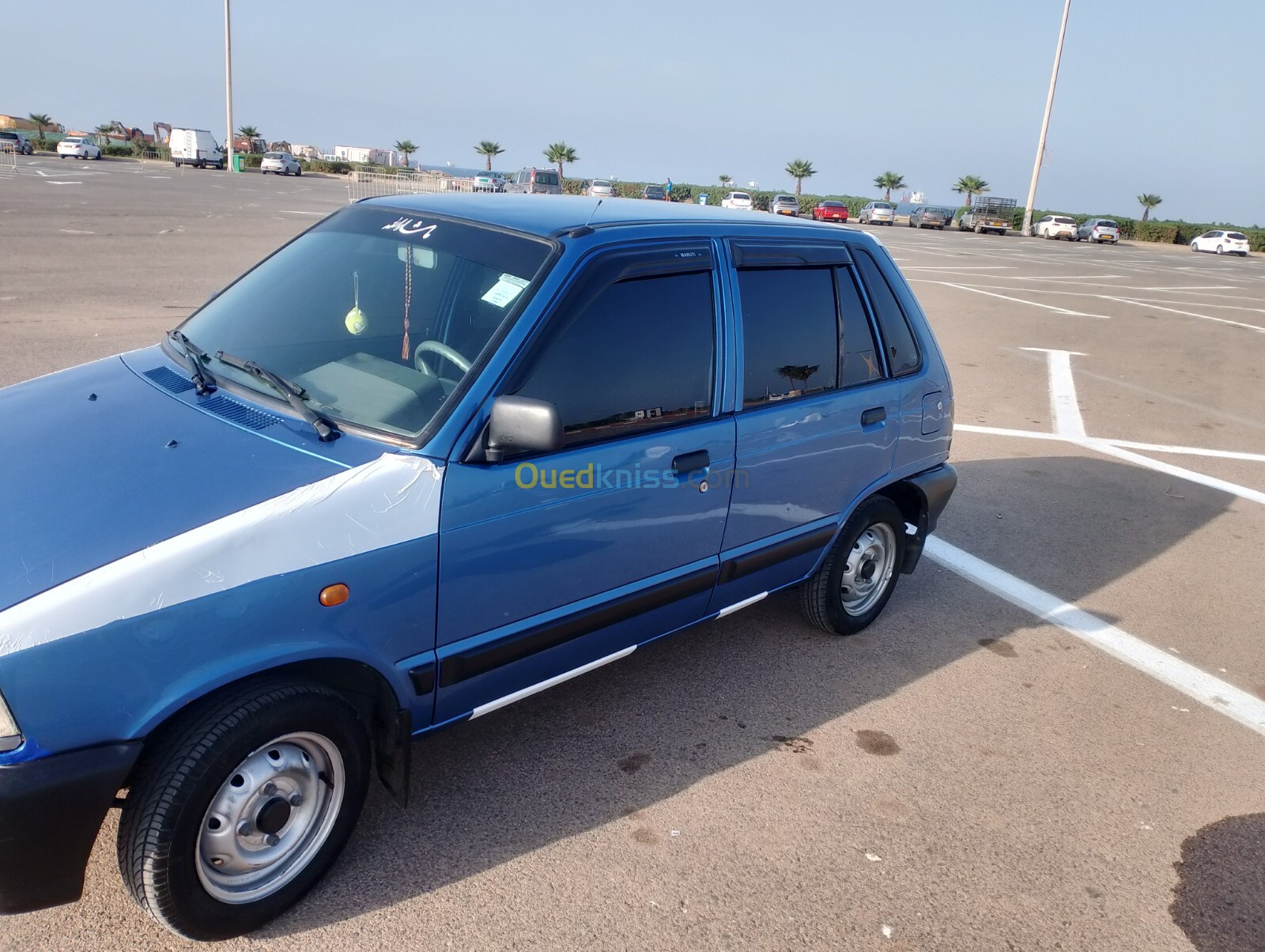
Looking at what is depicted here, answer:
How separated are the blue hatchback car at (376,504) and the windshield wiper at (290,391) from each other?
0.02 metres

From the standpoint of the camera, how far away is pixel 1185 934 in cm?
295

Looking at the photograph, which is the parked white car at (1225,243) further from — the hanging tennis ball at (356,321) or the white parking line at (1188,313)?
the hanging tennis ball at (356,321)

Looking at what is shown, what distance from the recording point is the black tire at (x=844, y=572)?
4.40m

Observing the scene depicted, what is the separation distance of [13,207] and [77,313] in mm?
14457

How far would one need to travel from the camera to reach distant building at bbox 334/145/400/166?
10897 cm

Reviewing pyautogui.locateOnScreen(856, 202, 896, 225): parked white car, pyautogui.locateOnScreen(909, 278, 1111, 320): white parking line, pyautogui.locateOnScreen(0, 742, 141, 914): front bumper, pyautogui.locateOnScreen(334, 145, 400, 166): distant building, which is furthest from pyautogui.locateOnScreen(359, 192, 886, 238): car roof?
pyautogui.locateOnScreen(334, 145, 400, 166): distant building

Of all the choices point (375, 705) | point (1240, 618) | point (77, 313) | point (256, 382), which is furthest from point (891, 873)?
point (77, 313)

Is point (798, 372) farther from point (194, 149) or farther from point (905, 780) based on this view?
point (194, 149)

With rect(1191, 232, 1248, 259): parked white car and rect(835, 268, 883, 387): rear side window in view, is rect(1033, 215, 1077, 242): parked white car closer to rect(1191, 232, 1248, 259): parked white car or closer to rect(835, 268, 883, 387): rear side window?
rect(1191, 232, 1248, 259): parked white car

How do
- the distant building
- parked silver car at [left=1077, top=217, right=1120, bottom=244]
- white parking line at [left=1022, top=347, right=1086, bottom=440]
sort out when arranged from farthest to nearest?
the distant building → parked silver car at [left=1077, top=217, right=1120, bottom=244] → white parking line at [left=1022, top=347, right=1086, bottom=440]

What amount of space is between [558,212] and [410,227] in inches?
21.5

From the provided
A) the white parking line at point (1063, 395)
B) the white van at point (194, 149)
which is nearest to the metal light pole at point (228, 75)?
the white van at point (194, 149)

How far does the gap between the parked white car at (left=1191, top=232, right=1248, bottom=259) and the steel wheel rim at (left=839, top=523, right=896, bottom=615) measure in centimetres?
5598

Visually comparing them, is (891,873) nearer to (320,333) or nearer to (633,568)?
(633,568)
